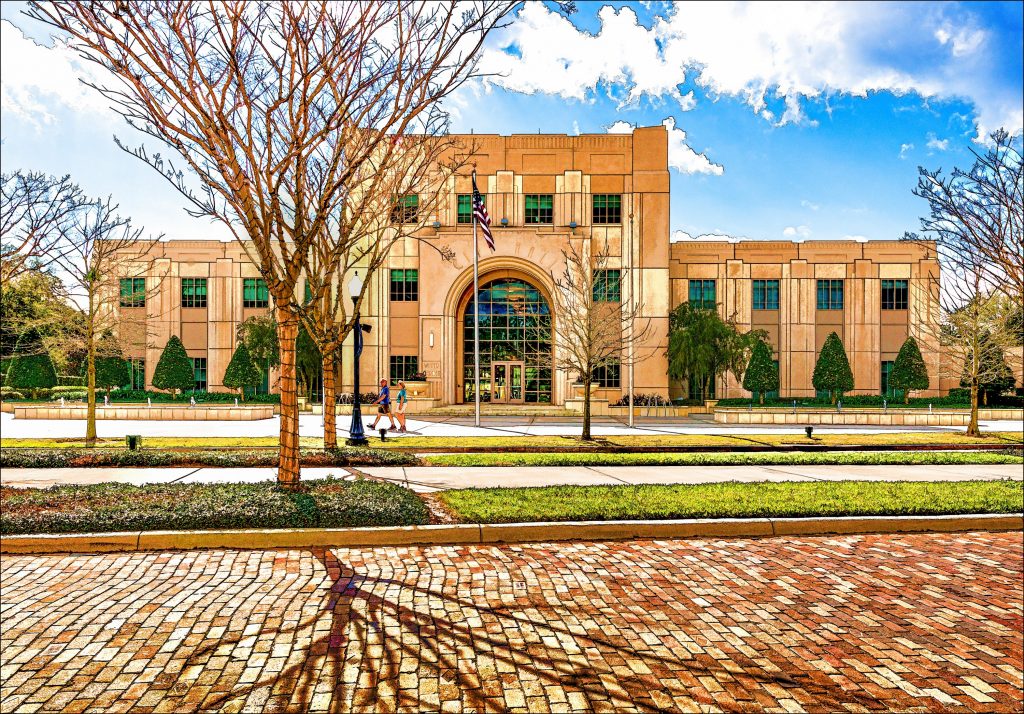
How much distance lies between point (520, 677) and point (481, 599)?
1.45 meters

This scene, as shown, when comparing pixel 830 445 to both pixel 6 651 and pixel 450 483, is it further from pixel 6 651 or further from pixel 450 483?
pixel 6 651

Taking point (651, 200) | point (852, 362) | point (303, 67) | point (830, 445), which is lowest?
point (830, 445)

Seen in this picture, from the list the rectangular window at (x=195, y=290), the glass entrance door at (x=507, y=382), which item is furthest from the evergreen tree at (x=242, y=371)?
the glass entrance door at (x=507, y=382)

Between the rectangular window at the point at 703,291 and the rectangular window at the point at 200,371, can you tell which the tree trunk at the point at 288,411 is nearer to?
the rectangular window at the point at 703,291

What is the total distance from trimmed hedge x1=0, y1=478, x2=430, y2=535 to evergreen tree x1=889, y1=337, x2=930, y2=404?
124ft

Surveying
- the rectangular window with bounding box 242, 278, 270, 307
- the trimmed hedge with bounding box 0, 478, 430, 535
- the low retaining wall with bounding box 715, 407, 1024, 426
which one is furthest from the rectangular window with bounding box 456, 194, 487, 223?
the trimmed hedge with bounding box 0, 478, 430, 535

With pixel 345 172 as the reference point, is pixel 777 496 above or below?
below

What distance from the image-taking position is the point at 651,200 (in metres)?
39.2

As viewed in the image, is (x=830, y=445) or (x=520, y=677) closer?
(x=520, y=677)

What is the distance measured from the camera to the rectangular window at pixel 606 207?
39.6 meters

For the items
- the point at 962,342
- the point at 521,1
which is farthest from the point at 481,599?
the point at 962,342

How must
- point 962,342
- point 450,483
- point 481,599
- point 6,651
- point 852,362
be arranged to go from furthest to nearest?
point 852,362
point 962,342
point 450,483
point 481,599
point 6,651

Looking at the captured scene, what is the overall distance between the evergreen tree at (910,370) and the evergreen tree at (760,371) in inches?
316

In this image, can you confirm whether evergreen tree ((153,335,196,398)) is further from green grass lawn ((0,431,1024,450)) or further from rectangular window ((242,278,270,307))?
green grass lawn ((0,431,1024,450))
